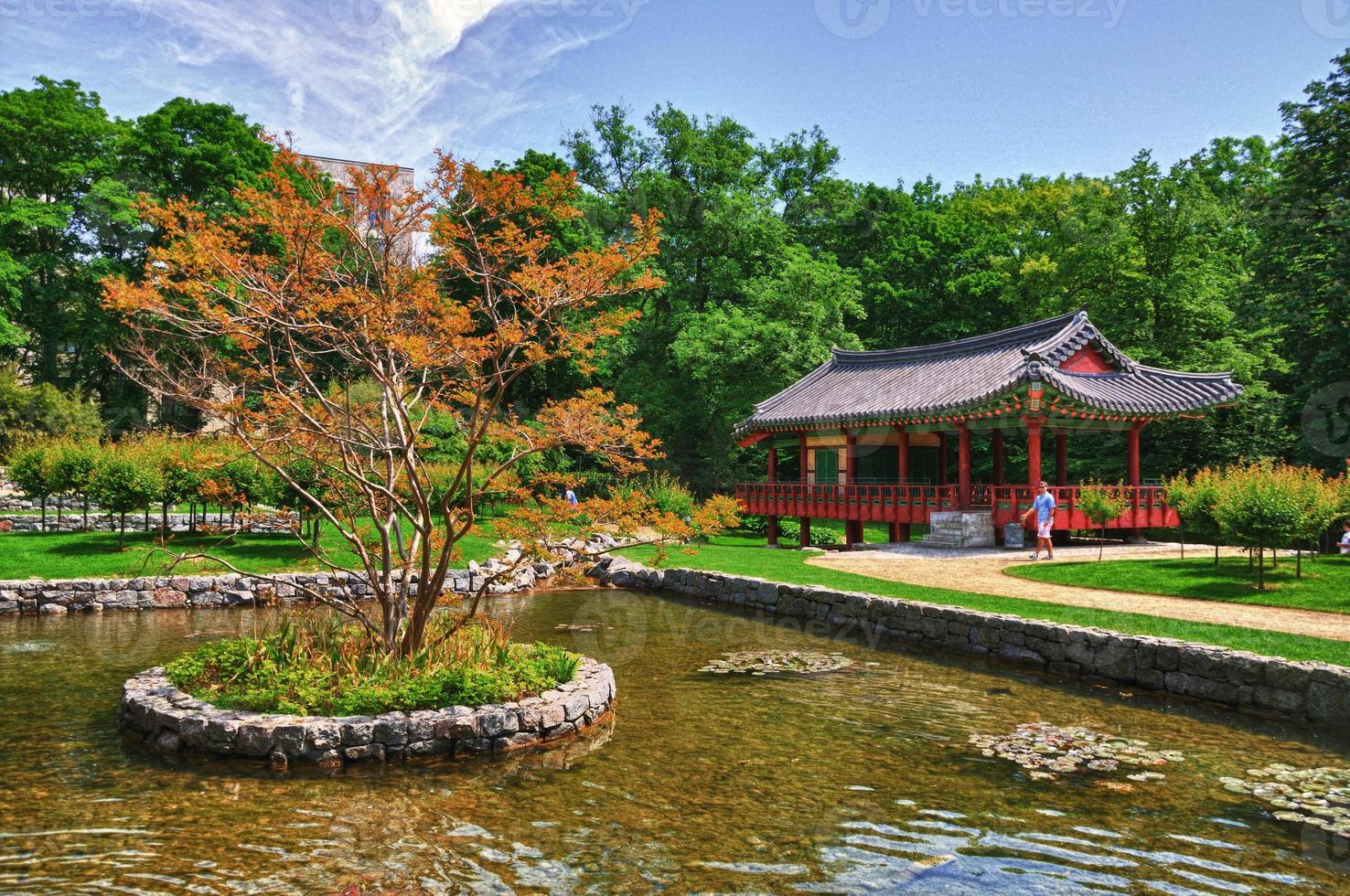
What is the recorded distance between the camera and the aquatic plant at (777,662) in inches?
464

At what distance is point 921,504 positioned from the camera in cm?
2344

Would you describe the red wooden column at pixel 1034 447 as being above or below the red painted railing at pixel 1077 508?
above

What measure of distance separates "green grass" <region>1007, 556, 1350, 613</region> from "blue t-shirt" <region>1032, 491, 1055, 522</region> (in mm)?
1702

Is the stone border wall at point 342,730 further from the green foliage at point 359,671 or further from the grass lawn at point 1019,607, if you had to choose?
the grass lawn at point 1019,607

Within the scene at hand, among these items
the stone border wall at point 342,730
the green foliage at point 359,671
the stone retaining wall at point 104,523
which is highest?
the stone retaining wall at point 104,523

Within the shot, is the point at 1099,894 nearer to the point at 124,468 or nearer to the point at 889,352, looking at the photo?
the point at 124,468

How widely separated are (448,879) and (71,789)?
3.85 meters

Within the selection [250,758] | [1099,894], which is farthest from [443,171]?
[1099,894]

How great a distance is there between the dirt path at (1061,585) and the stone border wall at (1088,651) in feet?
6.05

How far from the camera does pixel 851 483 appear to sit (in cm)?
2595

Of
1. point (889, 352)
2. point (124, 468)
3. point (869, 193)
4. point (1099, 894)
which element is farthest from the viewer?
point (869, 193)

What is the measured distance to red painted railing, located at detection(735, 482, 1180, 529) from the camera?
21.7 metres

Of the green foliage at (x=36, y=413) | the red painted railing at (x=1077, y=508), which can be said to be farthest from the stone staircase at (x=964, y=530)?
the green foliage at (x=36, y=413)

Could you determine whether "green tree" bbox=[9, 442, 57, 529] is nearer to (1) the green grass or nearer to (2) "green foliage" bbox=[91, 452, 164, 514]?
(2) "green foliage" bbox=[91, 452, 164, 514]
